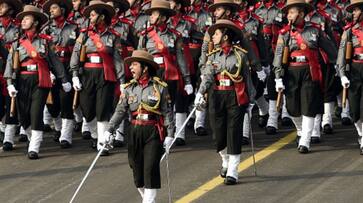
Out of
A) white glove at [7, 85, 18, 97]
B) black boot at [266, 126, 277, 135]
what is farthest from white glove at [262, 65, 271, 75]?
white glove at [7, 85, 18, 97]

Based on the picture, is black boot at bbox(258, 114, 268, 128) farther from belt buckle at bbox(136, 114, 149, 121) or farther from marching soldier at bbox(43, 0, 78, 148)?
belt buckle at bbox(136, 114, 149, 121)

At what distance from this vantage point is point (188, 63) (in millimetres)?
20578

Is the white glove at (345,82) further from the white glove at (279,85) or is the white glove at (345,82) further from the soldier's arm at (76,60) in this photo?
the soldier's arm at (76,60)

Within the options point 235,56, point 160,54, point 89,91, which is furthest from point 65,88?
point 235,56

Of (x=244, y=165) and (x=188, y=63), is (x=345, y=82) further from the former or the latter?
(x=188, y=63)

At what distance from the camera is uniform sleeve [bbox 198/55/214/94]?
1725 cm

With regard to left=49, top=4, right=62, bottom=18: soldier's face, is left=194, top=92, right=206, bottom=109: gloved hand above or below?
below

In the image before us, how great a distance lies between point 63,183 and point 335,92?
532 cm

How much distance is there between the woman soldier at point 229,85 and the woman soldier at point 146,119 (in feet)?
5.69

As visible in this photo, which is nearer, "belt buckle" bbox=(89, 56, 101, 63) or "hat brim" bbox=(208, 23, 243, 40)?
"hat brim" bbox=(208, 23, 243, 40)

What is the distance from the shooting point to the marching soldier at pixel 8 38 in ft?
66.3

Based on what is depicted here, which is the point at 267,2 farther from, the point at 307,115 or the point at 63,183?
the point at 63,183

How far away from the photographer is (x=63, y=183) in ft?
58.4

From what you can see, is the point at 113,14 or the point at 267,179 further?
the point at 113,14
